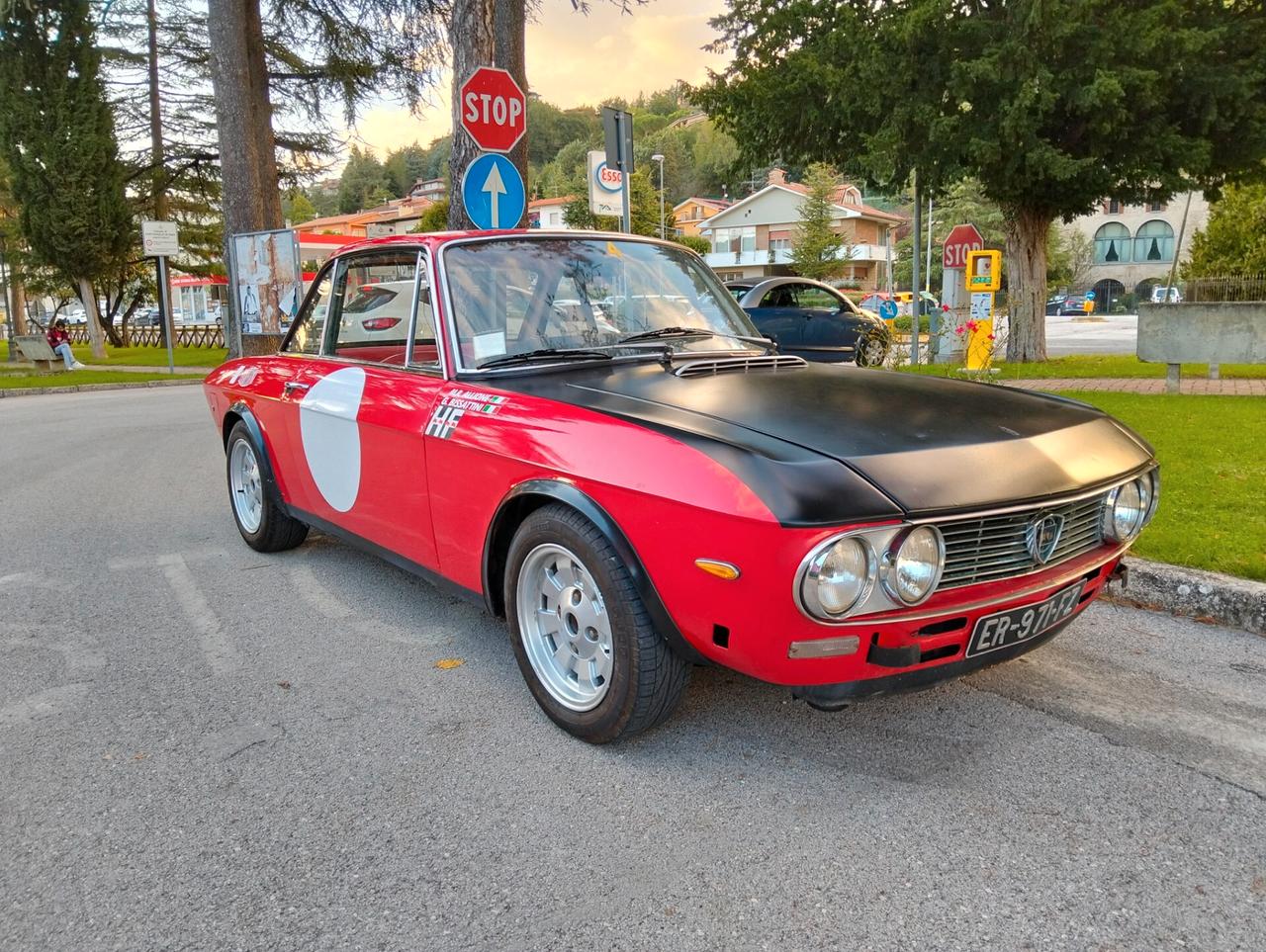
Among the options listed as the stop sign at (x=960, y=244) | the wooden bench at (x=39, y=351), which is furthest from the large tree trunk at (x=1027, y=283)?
the wooden bench at (x=39, y=351)

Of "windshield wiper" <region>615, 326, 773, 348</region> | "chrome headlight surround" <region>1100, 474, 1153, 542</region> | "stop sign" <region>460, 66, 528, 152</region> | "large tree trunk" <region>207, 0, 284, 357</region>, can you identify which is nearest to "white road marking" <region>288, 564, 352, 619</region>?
"windshield wiper" <region>615, 326, 773, 348</region>

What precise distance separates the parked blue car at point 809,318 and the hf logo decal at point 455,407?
1219 centimetres

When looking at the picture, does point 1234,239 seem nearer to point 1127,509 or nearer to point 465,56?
point 465,56

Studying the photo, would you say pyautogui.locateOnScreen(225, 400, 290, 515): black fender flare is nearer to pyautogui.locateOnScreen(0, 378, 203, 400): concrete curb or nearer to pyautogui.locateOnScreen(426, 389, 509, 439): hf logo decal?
pyautogui.locateOnScreen(426, 389, 509, 439): hf logo decal

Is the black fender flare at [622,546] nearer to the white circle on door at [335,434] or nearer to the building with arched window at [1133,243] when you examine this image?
the white circle on door at [335,434]

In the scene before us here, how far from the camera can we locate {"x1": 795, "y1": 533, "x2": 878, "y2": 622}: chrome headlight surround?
233 cm

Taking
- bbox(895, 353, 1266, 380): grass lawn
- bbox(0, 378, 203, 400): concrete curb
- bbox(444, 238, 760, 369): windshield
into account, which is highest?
bbox(444, 238, 760, 369): windshield

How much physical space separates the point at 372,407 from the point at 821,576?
7.52ft

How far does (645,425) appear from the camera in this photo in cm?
272

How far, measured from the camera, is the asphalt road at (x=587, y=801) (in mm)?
2191

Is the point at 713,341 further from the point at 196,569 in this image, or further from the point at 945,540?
the point at 196,569

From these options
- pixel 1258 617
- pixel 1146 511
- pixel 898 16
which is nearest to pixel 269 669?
pixel 1146 511

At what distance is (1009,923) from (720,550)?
1.08 meters

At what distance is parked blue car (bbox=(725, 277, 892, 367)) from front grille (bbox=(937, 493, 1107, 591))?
41.2 ft
